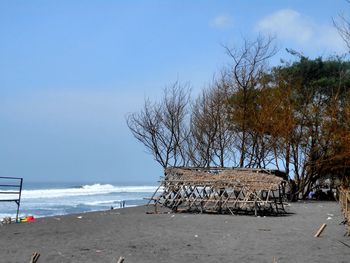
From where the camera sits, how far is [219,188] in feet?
67.9

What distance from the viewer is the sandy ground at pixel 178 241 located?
1012 centimetres

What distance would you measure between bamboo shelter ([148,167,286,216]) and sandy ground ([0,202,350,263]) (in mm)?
1959

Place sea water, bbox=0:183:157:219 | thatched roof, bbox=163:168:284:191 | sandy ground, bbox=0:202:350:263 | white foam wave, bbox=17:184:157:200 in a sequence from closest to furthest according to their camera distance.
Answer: sandy ground, bbox=0:202:350:263, thatched roof, bbox=163:168:284:191, sea water, bbox=0:183:157:219, white foam wave, bbox=17:184:157:200

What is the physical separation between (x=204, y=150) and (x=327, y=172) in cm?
832

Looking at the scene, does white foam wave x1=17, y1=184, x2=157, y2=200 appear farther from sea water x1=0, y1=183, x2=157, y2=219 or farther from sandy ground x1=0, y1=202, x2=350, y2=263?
sandy ground x1=0, y1=202, x2=350, y2=263

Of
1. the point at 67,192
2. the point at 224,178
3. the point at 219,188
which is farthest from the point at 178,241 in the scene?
the point at 67,192

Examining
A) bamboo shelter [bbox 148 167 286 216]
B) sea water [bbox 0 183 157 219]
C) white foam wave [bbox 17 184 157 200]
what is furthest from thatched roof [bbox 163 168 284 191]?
white foam wave [bbox 17 184 157 200]

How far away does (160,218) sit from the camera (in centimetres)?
1906

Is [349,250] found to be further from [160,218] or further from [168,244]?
[160,218]

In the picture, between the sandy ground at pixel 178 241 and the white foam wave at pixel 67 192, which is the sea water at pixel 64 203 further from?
the sandy ground at pixel 178 241

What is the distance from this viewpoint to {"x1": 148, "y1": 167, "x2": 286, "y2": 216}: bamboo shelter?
792 inches

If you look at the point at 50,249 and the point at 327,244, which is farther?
the point at 327,244

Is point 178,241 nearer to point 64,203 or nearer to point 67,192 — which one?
point 64,203

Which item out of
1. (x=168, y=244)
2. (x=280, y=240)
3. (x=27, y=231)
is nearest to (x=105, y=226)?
(x=27, y=231)
